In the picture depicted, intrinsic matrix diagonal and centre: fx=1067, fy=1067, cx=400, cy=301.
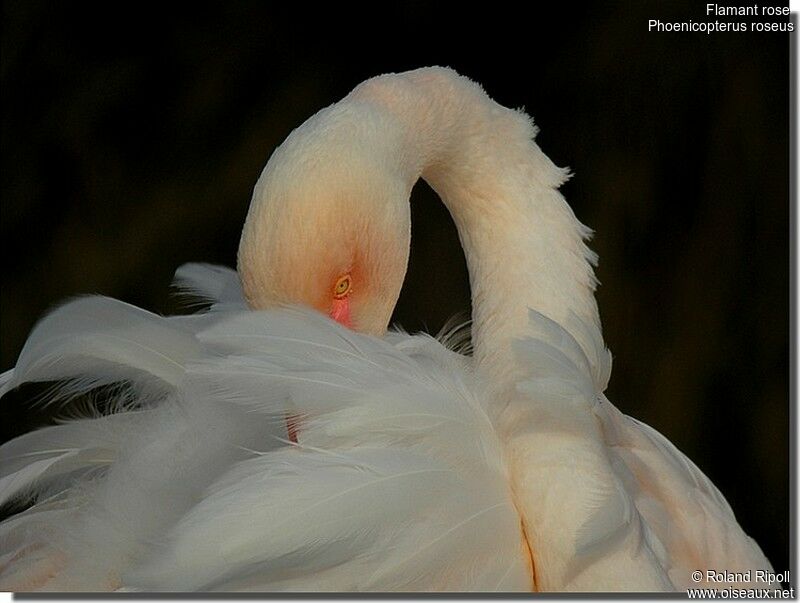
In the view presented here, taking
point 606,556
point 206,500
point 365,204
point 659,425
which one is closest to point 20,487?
point 206,500

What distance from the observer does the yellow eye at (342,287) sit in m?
1.25

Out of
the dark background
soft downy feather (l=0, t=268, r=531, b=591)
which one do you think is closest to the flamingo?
soft downy feather (l=0, t=268, r=531, b=591)

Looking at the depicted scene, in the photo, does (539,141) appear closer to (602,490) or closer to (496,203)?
(496,203)

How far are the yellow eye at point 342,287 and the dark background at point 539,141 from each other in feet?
4.44

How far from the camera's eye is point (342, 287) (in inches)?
49.5

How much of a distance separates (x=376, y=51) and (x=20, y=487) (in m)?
2.00

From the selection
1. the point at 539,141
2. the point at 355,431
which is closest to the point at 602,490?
the point at 355,431

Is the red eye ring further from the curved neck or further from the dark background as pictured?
the dark background

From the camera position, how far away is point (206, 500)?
42.2 inches

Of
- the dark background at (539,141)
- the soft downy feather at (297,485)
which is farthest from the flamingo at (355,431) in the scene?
the dark background at (539,141)

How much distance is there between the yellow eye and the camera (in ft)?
4.09

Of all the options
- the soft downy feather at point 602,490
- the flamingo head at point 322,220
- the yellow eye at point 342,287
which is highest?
the flamingo head at point 322,220

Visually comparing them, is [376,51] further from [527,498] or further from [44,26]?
[527,498]

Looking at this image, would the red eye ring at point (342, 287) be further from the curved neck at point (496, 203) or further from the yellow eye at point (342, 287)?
the curved neck at point (496, 203)
